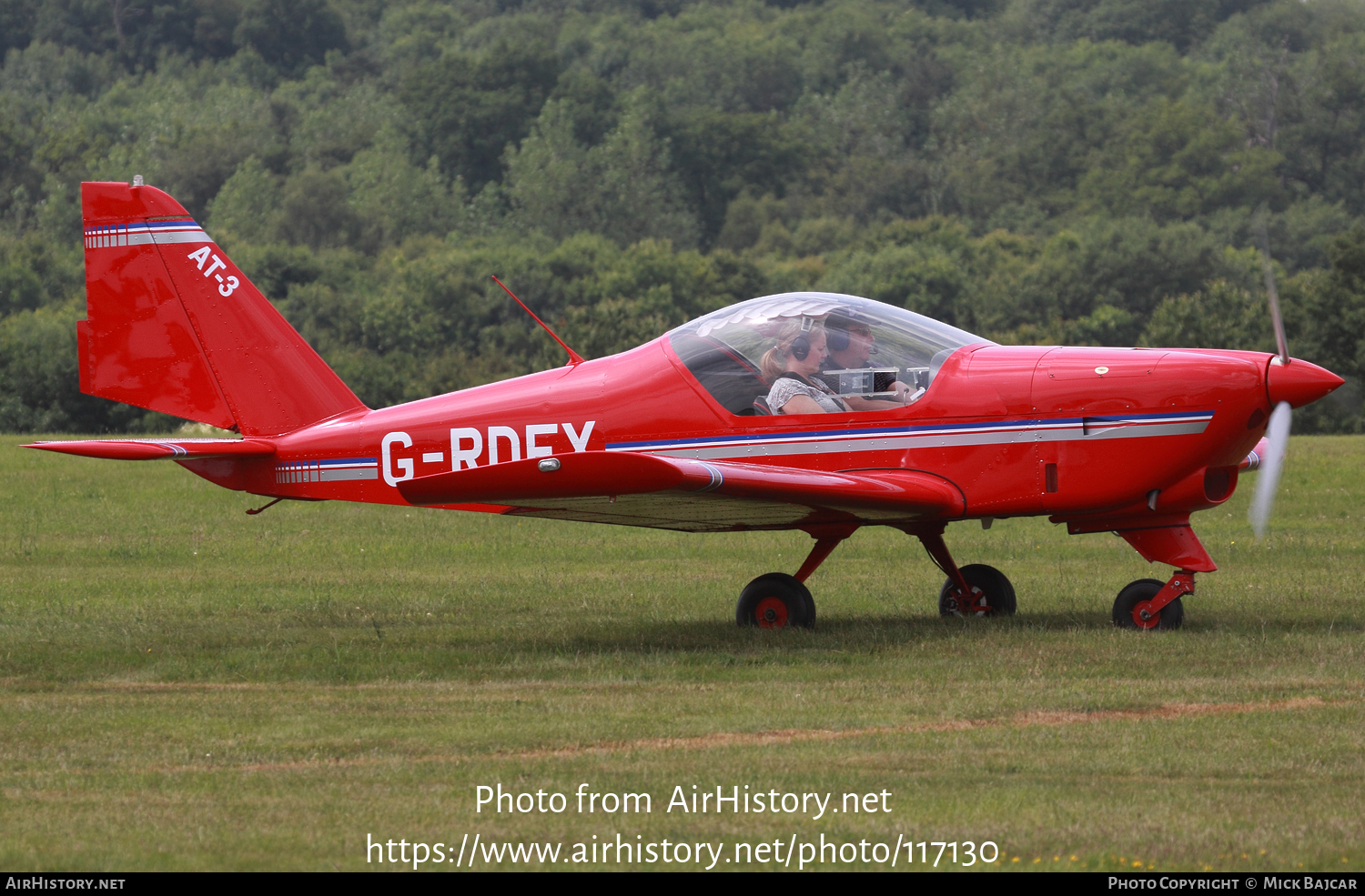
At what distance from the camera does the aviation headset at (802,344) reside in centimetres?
1088

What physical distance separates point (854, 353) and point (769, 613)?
5.87 ft

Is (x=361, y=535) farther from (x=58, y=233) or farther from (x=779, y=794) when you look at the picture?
(x=58, y=233)

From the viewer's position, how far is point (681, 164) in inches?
4542

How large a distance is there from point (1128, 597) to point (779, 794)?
15.7 feet

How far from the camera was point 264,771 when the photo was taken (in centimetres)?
725

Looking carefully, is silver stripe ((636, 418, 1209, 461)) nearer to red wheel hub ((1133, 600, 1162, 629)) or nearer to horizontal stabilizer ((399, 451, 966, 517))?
horizontal stabilizer ((399, 451, 966, 517))

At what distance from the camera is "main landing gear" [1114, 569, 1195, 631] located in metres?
10.5

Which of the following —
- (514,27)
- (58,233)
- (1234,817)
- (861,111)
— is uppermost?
(514,27)

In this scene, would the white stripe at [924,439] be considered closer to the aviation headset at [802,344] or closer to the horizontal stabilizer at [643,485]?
the horizontal stabilizer at [643,485]

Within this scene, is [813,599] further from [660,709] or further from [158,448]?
[158,448]

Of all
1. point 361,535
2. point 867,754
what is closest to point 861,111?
point 361,535

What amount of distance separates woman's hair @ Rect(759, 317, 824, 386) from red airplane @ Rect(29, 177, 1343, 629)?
1 cm

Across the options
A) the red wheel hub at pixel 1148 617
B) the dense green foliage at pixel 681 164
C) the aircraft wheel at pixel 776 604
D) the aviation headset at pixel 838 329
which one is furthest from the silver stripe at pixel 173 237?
the dense green foliage at pixel 681 164

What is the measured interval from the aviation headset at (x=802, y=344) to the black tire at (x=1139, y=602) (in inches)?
95.1
